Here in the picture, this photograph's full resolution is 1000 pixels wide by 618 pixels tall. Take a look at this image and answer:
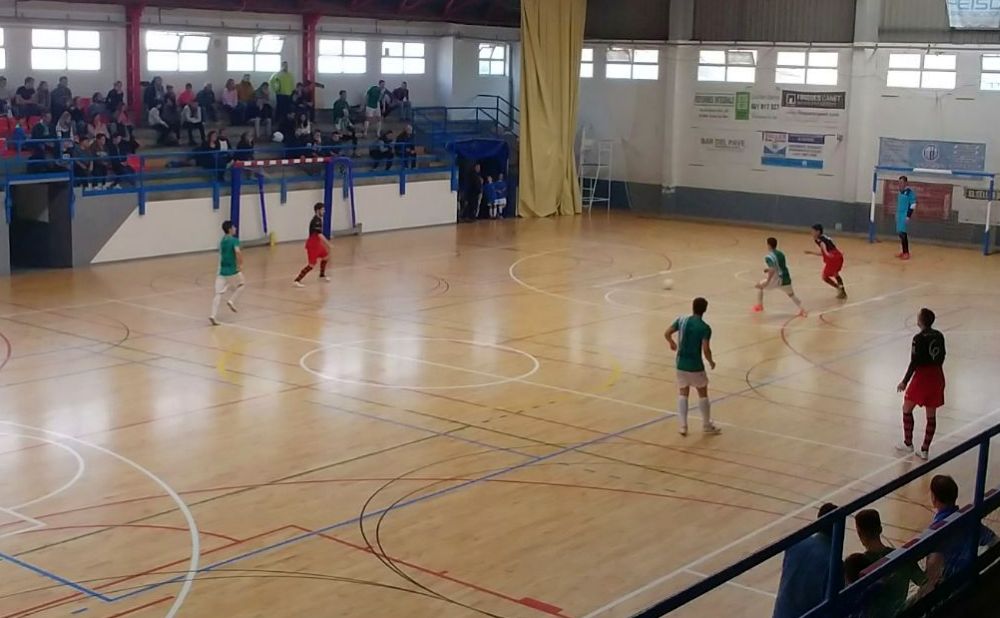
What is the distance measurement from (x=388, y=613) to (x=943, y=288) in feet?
67.3

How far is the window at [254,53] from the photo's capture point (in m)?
36.3

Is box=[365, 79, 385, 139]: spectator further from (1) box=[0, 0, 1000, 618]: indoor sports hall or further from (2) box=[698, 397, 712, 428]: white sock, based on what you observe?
(2) box=[698, 397, 712, 428]: white sock

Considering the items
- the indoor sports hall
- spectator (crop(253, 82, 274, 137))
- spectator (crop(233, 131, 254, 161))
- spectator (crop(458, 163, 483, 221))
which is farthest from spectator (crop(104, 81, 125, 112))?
spectator (crop(458, 163, 483, 221))

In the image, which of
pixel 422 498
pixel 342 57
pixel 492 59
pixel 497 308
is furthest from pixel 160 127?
pixel 422 498

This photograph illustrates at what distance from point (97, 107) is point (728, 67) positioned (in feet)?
62.4

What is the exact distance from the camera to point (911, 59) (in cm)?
3612

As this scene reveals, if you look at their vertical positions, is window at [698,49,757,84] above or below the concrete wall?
above

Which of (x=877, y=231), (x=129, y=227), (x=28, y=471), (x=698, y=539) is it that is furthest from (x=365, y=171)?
(x=698, y=539)

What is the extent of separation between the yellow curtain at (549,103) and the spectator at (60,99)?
1418 centimetres

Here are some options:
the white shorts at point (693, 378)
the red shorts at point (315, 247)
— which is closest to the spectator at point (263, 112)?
the red shorts at point (315, 247)

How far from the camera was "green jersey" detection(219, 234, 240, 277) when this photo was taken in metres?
21.9

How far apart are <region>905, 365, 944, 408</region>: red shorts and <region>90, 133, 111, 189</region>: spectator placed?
777 inches

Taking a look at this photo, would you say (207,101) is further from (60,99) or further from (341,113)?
(60,99)

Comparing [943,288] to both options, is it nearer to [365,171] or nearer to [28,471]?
[365,171]
